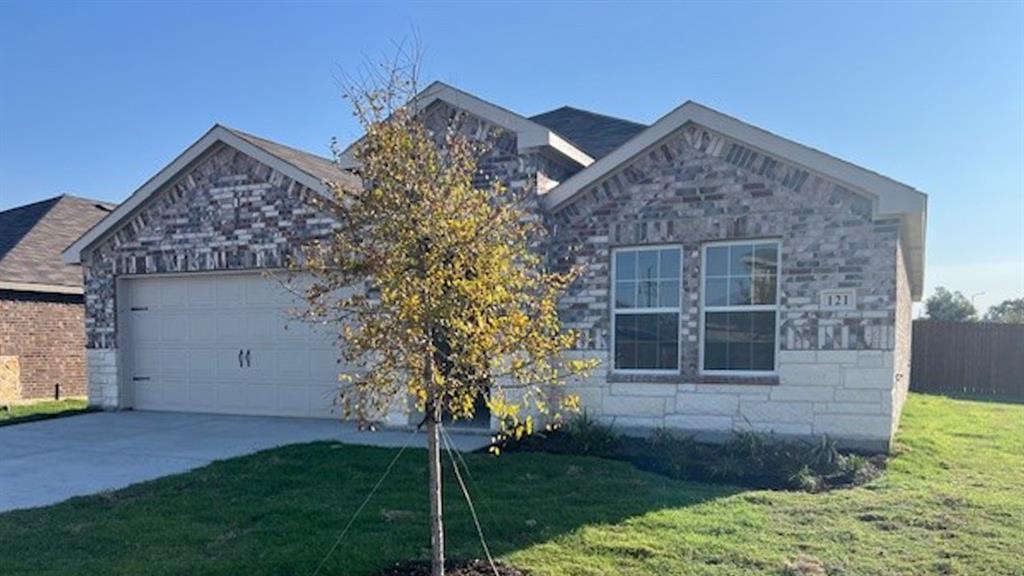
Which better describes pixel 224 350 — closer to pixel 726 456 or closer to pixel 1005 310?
pixel 726 456

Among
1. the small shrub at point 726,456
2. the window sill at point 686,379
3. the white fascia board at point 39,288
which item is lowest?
the small shrub at point 726,456

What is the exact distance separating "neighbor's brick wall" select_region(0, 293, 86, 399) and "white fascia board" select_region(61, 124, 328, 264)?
3635 mm

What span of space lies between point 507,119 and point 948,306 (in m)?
41.8

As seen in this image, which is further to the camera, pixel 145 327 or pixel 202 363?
pixel 145 327

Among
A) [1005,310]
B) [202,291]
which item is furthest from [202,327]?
[1005,310]

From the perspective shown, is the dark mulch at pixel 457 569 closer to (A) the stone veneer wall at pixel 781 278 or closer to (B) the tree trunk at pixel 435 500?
(B) the tree trunk at pixel 435 500

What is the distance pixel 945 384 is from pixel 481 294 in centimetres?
1993

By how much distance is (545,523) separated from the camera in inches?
223

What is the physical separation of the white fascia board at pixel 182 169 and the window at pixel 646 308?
4.98 m

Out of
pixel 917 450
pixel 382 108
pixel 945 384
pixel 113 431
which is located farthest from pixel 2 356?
pixel 945 384

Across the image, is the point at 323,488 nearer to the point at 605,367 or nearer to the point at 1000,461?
the point at 605,367

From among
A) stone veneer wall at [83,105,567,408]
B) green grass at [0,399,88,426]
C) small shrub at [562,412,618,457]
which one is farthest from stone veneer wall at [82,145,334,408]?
small shrub at [562,412,618,457]

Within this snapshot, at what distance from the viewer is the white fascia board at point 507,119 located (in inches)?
383

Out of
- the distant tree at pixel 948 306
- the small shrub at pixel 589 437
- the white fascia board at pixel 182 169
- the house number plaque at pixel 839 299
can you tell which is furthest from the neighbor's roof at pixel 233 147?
the distant tree at pixel 948 306
